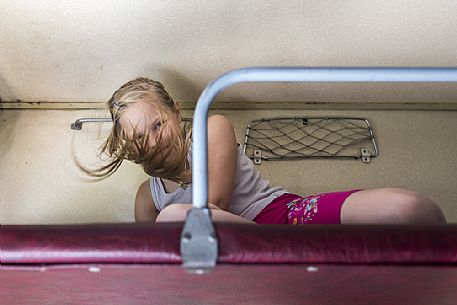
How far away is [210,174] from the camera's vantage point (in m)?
1.07

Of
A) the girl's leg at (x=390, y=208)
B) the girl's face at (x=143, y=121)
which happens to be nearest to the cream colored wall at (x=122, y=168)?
the girl's face at (x=143, y=121)

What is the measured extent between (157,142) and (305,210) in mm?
351

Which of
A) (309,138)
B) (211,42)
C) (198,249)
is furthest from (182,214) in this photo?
(309,138)

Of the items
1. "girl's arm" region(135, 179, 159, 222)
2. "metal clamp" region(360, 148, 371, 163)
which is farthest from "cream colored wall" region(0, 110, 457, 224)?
"girl's arm" region(135, 179, 159, 222)

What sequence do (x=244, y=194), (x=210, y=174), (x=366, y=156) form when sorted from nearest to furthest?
(x=210, y=174) → (x=244, y=194) → (x=366, y=156)

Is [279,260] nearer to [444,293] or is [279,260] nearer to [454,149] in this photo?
[444,293]

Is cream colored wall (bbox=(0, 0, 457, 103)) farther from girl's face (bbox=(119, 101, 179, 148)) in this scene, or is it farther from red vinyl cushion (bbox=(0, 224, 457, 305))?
red vinyl cushion (bbox=(0, 224, 457, 305))

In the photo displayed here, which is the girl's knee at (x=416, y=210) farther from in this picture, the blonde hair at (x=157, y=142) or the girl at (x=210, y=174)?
the blonde hair at (x=157, y=142)

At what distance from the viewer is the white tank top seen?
47.6 inches

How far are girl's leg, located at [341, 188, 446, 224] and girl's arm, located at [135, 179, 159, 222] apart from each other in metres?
0.52

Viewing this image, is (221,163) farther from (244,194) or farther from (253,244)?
(253,244)

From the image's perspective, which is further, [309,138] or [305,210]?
[309,138]

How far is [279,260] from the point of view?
60cm

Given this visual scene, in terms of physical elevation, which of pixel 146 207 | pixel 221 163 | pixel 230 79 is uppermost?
pixel 230 79
